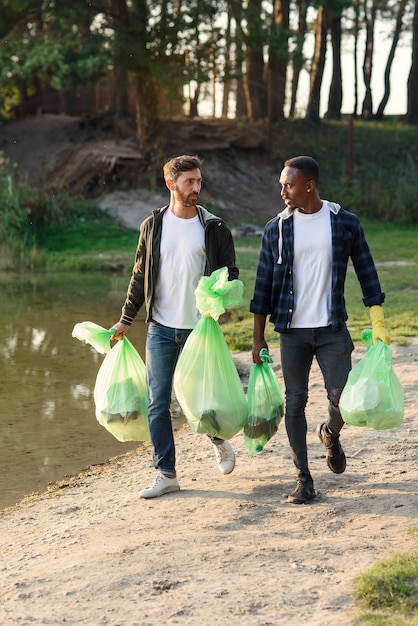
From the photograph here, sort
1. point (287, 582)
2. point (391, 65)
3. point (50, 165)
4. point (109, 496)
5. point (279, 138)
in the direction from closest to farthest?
1. point (287, 582)
2. point (109, 496)
3. point (50, 165)
4. point (279, 138)
5. point (391, 65)

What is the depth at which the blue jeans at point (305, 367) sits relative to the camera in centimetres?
516

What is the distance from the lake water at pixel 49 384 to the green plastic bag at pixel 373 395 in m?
2.19

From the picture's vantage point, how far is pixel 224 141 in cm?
2619

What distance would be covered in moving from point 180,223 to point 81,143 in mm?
20651

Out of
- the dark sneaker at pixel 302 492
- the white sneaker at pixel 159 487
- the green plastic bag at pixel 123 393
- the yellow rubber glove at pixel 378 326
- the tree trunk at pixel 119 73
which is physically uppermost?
the tree trunk at pixel 119 73

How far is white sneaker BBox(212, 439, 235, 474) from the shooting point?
5.85 m

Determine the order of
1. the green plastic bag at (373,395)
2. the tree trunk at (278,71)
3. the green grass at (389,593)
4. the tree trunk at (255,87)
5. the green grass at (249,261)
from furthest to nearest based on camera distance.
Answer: the tree trunk at (255,87)
the tree trunk at (278,71)
the green grass at (249,261)
the green plastic bag at (373,395)
the green grass at (389,593)

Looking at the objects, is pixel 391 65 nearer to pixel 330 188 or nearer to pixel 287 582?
pixel 330 188

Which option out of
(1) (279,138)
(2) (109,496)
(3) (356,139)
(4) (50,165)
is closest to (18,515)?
(2) (109,496)

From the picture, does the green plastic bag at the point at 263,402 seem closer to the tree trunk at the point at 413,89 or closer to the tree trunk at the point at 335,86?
the tree trunk at the point at 335,86

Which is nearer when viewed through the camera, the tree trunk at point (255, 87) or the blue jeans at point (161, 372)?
the blue jeans at point (161, 372)

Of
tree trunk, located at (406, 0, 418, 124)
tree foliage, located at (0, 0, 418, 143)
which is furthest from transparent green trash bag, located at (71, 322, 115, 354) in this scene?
tree trunk, located at (406, 0, 418, 124)

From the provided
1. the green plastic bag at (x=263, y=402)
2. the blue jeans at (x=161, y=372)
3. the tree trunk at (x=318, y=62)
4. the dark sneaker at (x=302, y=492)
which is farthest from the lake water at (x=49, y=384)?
the tree trunk at (x=318, y=62)

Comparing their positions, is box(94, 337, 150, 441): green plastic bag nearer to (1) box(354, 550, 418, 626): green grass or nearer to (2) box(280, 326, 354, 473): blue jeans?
(2) box(280, 326, 354, 473): blue jeans
